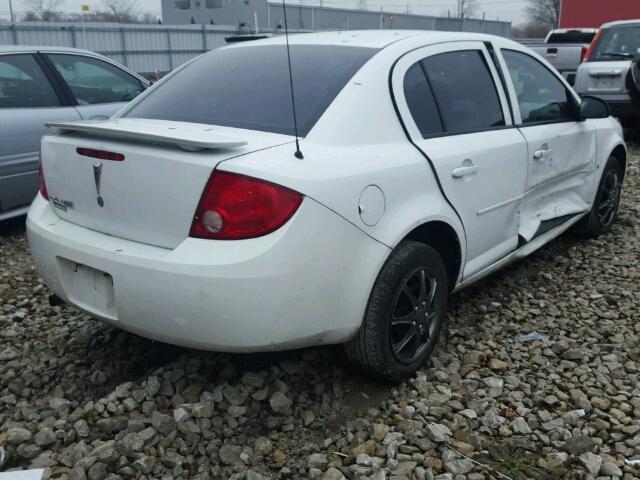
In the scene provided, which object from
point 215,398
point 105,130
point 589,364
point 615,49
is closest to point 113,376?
point 215,398

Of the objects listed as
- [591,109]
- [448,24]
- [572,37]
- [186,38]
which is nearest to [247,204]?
[591,109]

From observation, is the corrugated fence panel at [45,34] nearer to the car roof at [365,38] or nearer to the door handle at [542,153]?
the car roof at [365,38]

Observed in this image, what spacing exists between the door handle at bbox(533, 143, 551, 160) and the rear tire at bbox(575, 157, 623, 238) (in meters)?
1.19

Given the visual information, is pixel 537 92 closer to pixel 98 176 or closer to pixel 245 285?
pixel 245 285

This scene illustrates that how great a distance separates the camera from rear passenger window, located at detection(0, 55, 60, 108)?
5070mm

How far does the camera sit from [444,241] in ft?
10.4

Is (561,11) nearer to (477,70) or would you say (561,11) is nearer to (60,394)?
(477,70)

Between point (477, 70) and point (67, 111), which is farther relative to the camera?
point (67, 111)

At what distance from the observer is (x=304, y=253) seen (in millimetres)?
2334

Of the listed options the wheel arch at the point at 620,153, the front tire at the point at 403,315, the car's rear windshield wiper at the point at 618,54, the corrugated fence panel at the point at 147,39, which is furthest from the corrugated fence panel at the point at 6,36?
the front tire at the point at 403,315

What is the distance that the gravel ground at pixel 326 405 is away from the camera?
7.88ft

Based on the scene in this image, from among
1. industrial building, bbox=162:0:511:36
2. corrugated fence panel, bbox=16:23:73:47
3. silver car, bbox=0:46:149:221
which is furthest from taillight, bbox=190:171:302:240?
industrial building, bbox=162:0:511:36

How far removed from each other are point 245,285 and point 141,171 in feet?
2.01

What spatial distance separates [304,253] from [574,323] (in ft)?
6.53
